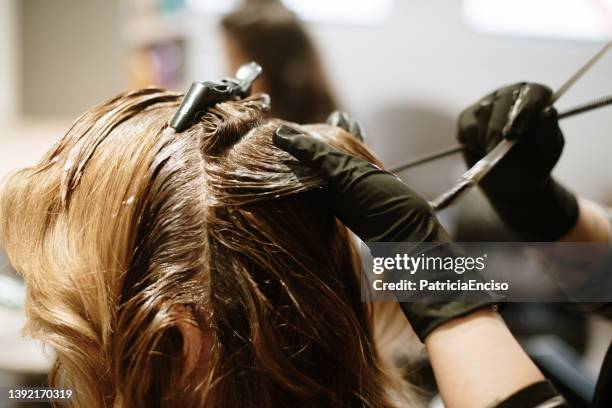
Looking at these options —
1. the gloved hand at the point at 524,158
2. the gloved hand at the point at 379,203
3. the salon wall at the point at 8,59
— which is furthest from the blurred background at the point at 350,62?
the gloved hand at the point at 379,203

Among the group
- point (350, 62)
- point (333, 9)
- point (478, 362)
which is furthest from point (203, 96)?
point (350, 62)

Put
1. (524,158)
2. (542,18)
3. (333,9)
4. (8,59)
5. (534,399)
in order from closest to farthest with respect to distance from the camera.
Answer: (534,399)
(524,158)
(8,59)
(542,18)
(333,9)

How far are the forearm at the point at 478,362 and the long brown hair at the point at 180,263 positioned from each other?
0.12m

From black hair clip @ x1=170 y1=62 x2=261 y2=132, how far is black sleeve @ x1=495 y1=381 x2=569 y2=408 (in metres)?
0.43

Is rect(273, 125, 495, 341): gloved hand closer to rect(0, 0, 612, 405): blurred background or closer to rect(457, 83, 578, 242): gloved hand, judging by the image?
rect(457, 83, 578, 242): gloved hand

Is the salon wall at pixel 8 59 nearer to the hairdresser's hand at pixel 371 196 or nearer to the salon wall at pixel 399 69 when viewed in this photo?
the salon wall at pixel 399 69

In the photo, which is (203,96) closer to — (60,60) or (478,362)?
(478,362)

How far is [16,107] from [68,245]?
37.0 inches

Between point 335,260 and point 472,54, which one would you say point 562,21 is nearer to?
point 472,54

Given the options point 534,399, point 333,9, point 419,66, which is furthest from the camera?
point 419,66

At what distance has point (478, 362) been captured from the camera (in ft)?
1.83

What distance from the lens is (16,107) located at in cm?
139

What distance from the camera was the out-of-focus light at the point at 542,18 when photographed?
1.26 meters

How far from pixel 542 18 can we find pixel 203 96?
1.19 m
